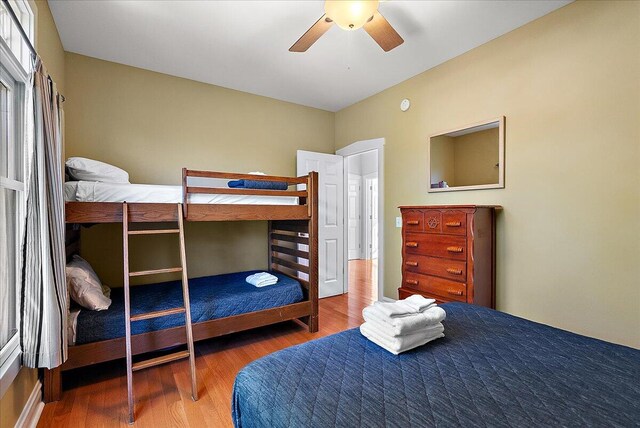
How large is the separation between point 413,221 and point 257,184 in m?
1.52

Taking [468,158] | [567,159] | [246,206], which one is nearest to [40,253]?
[246,206]

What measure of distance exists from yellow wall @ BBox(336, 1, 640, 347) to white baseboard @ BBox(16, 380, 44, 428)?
338cm

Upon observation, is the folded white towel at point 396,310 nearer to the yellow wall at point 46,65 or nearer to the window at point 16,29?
the yellow wall at point 46,65

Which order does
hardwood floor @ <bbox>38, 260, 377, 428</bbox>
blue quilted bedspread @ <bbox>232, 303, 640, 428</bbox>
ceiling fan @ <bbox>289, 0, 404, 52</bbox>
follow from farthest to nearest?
1. hardwood floor @ <bbox>38, 260, 377, 428</bbox>
2. ceiling fan @ <bbox>289, 0, 404, 52</bbox>
3. blue quilted bedspread @ <bbox>232, 303, 640, 428</bbox>

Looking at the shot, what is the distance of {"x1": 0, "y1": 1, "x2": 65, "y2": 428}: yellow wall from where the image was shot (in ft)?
4.74

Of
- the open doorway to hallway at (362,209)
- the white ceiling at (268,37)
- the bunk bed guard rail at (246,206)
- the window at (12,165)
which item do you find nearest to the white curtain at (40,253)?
the window at (12,165)

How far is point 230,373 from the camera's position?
2.26 metres

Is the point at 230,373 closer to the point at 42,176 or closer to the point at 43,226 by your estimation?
the point at 43,226

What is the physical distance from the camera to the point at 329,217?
170 inches

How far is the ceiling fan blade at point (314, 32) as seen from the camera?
75.7 inches

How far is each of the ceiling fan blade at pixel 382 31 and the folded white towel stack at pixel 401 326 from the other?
170cm

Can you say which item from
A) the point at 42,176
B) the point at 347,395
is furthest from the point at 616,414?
the point at 42,176

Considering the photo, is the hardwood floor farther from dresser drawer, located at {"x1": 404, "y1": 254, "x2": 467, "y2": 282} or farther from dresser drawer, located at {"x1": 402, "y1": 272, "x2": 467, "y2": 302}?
dresser drawer, located at {"x1": 404, "y1": 254, "x2": 467, "y2": 282}

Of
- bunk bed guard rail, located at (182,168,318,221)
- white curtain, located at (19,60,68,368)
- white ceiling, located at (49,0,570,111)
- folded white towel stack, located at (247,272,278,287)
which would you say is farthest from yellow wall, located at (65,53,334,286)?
white curtain, located at (19,60,68,368)
